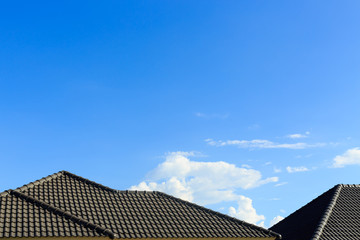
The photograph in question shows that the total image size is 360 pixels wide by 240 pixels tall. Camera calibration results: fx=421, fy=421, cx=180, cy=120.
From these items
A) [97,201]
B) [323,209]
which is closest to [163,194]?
[97,201]

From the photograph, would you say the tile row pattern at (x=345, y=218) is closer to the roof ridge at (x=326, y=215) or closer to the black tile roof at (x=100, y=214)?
the roof ridge at (x=326, y=215)

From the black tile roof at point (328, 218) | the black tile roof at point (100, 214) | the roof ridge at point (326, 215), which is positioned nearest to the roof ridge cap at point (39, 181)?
the black tile roof at point (100, 214)

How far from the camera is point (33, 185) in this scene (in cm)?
2311

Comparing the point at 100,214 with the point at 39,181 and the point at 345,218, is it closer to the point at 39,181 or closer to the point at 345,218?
the point at 39,181

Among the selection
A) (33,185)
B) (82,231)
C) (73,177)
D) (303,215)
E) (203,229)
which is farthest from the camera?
(303,215)

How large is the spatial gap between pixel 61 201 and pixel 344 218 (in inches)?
687

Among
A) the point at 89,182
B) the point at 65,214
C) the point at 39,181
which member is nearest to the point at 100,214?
the point at 65,214

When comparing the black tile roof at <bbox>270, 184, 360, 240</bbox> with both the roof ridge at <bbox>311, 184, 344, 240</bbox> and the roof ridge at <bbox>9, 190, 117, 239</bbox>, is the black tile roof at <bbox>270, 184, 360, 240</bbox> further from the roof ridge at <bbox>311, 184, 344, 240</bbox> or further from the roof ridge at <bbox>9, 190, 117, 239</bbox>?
the roof ridge at <bbox>9, 190, 117, 239</bbox>

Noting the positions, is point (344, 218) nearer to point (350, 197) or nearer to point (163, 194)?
point (350, 197)

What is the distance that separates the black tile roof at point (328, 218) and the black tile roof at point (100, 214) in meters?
4.80

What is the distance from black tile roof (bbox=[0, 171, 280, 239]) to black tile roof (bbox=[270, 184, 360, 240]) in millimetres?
4796

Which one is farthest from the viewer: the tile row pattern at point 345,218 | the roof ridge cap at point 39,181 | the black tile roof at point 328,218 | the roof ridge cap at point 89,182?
the black tile roof at point 328,218

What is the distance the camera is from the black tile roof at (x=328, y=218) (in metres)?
25.1

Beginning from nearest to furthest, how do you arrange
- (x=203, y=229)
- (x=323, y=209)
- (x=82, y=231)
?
(x=82, y=231) → (x=203, y=229) → (x=323, y=209)
